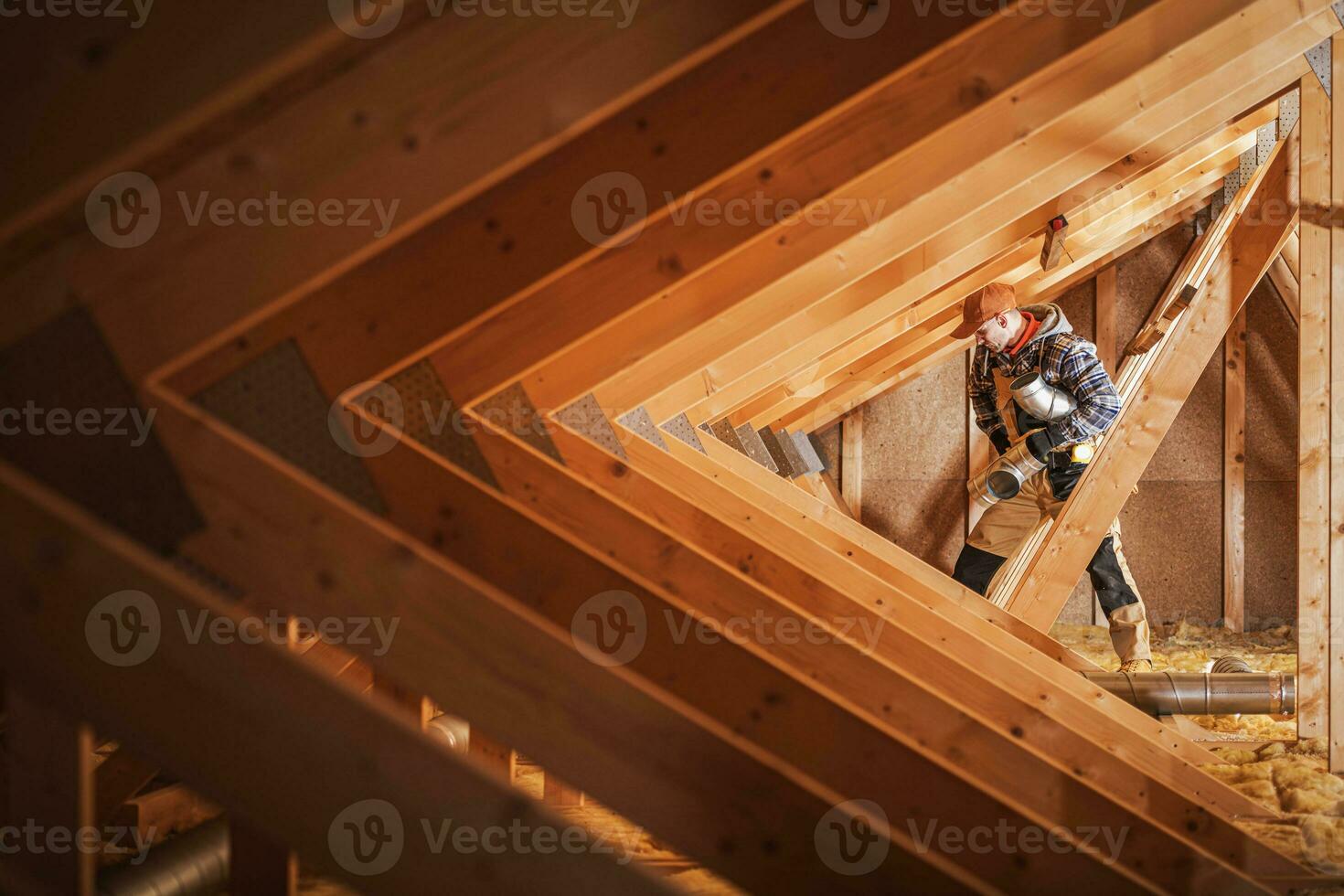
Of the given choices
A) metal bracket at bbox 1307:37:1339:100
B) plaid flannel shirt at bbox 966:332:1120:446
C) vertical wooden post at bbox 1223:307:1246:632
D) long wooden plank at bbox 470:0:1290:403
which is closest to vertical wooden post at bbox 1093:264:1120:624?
vertical wooden post at bbox 1223:307:1246:632

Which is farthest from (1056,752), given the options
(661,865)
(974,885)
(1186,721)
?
(1186,721)

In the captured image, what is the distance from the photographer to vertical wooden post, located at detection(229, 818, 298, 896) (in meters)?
1.25

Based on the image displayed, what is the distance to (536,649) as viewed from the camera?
1.28m

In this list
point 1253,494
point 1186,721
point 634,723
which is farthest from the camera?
point 1253,494

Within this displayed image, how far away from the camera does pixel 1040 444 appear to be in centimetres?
399

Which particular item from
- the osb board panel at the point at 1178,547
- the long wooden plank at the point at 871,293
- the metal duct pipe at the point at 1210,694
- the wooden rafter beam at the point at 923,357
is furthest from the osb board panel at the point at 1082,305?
the metal duct pipe at the point at 1210,694

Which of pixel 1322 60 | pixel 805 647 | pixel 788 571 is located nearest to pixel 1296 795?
pixel 788 571

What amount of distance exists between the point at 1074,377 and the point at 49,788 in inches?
138

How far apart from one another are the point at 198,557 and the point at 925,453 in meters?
5.37

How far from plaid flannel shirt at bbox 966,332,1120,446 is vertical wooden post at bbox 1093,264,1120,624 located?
2.22 meters

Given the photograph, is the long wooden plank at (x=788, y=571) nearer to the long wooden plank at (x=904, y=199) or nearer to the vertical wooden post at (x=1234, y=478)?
the long wooden plank at (x=904, y=199)

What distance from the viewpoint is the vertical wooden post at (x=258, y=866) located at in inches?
49.2

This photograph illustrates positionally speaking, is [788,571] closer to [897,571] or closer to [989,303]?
[897,571]

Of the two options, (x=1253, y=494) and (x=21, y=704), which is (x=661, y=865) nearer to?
(x=21, y=704)
